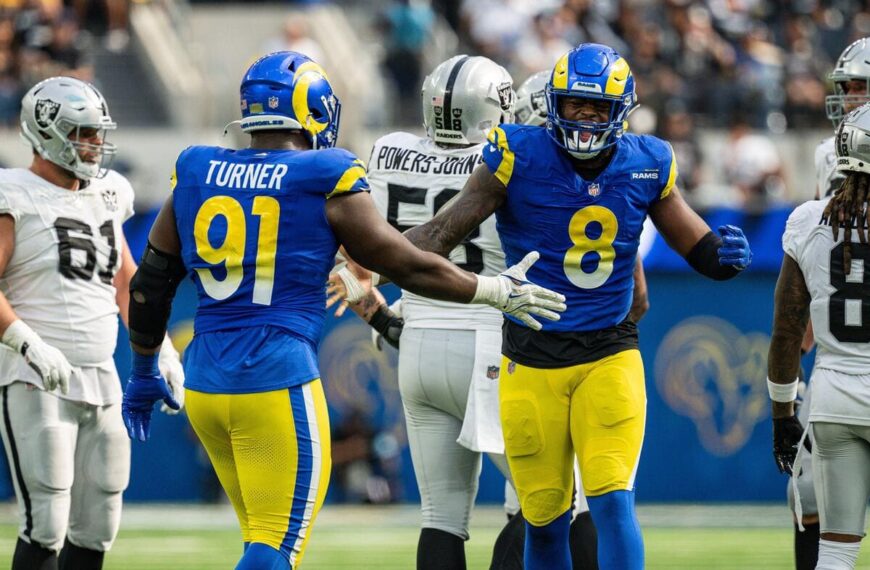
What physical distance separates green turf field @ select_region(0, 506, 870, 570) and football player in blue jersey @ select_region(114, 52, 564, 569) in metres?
3.78

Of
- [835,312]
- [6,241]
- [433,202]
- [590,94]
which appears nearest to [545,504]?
[835,312]

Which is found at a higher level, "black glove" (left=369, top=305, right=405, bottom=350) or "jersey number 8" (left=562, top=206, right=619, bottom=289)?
"jersey number 8" (left=562, top=206, right=619, bottom=289)

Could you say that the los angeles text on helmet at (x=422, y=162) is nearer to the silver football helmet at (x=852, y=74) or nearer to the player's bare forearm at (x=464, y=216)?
the player's bare forearm at (x=464, y=216)

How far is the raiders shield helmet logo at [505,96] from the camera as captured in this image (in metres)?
6.18

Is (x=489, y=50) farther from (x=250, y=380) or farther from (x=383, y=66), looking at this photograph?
(x=250, y=380)

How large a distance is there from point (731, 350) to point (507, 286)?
748 cm

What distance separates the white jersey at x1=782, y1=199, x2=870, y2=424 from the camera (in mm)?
5223

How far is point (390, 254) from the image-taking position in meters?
4.88

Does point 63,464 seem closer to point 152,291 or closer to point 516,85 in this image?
point 152,291

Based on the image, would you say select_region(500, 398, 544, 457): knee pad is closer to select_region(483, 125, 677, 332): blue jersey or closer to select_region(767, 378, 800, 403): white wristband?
select_region(483, 125, 677, 332): blue jersey

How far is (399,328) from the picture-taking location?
20.7 feet

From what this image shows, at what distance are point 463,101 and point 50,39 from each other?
35.0ft

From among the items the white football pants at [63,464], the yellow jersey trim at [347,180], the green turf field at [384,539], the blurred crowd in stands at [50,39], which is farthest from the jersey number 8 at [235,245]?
the blurred crowd in stands at [50,39]

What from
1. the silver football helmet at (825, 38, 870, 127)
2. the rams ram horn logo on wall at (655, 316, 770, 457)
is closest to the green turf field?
the rams ram horn logo on wall at (655, 316, 770, 457)
